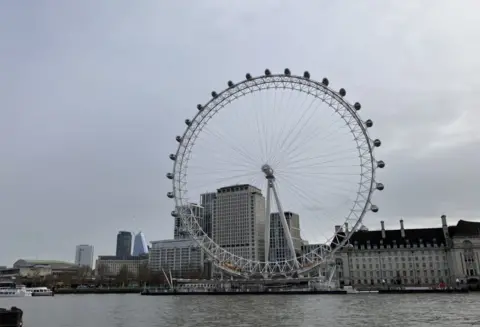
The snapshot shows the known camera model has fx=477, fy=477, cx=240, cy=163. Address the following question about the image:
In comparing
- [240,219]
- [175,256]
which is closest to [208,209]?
[240,219]

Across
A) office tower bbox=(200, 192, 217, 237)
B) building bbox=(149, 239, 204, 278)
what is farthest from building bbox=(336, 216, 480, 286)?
building bbox=(149, 239, 204, 278)

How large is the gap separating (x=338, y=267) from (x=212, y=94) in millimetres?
67405

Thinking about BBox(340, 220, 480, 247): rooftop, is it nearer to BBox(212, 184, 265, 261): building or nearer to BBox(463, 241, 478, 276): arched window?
BBox(463, 241, 478, 276): arched window

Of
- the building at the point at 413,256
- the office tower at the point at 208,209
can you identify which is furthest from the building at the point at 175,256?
the building at the point at 413,256

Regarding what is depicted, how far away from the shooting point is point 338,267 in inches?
4488

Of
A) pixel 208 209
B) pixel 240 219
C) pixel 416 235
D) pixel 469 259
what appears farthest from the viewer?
pixel 208 209

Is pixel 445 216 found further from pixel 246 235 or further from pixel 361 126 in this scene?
pixel 361 126

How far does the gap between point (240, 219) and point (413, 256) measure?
1728 inches

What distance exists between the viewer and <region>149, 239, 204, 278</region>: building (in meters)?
180

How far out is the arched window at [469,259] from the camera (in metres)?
99.9

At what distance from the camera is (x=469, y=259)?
10019 cm

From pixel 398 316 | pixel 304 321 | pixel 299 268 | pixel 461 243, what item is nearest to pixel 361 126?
pixel 299 268

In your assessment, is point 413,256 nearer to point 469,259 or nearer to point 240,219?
point 469,259

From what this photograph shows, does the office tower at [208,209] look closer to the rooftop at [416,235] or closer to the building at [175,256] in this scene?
the building at [175,256]
